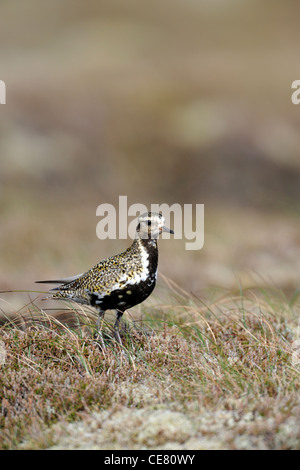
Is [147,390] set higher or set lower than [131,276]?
lower

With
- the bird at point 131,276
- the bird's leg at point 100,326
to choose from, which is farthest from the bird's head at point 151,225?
the bird's leg at point 100,326

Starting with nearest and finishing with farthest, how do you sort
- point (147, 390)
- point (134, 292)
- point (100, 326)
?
point (147, 390)
point (134, 292)
point (100, 326)

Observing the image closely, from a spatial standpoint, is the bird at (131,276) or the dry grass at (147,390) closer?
the dry grass at (147,390)

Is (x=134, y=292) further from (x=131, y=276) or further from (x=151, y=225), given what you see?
(x=151, y=225)

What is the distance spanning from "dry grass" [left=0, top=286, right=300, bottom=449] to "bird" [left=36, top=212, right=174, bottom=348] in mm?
351

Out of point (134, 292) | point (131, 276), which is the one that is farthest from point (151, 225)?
point (134, 292)

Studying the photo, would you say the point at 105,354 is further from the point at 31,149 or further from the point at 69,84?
Result: the point at 69,84

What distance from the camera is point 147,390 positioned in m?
3.86

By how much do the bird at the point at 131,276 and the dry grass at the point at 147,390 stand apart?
1.15 ft

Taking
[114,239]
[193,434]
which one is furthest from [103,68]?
[193,434]

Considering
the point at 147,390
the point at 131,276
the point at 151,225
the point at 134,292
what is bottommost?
the point at 147,390

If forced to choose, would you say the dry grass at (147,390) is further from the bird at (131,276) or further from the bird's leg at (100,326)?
the bird at (131,276)

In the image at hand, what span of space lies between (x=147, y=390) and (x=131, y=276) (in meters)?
Result: 0.85

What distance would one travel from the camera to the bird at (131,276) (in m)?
4.07
